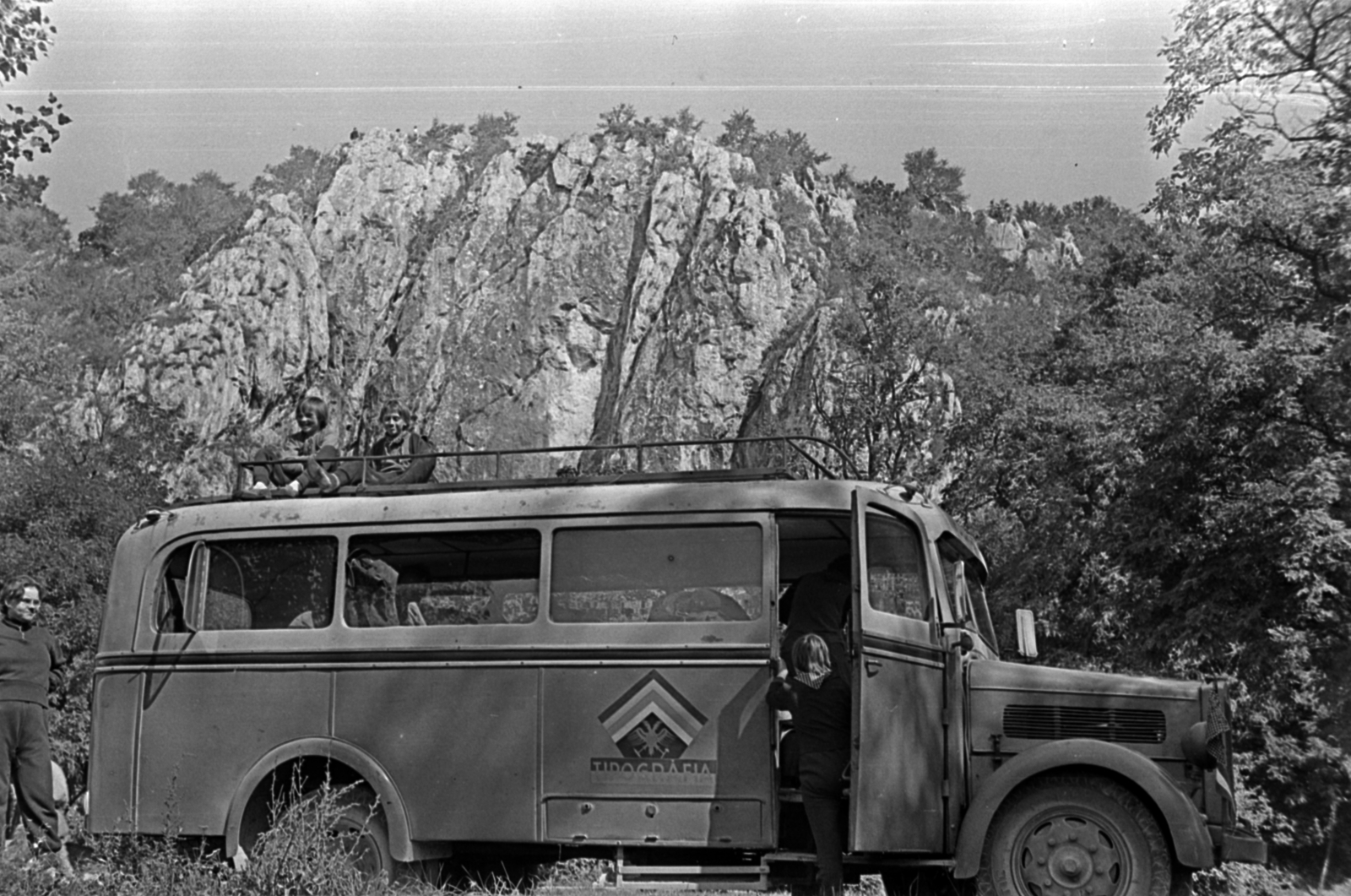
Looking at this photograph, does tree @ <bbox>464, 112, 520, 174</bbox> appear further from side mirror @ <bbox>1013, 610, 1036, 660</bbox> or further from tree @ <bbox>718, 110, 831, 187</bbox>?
side mirror @ <bbox>1013, 610, 1036, 660</bbox>

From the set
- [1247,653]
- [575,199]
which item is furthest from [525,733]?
[575,199]

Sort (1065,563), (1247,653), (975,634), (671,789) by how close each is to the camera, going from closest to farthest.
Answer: (671,789) < (975,634) < (1247,653) < (1065,563)

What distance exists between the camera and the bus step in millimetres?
8469

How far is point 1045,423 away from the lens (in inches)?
1270

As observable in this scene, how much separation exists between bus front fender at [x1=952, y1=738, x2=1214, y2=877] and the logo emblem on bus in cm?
161

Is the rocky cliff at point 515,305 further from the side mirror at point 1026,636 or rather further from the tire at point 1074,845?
the tire at point 1074,845

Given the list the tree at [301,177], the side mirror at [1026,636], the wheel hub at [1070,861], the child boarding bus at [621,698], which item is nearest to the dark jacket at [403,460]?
the child boarding bus at [621,698]

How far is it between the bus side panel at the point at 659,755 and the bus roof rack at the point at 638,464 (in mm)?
1160

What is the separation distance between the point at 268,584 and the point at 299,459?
0.81 metres

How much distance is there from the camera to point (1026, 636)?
9.55 m

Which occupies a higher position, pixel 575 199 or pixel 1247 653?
pixel 575 199

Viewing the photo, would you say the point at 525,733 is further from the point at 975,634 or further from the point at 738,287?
the point at 738,287

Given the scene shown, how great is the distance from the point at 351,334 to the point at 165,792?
76.6 m

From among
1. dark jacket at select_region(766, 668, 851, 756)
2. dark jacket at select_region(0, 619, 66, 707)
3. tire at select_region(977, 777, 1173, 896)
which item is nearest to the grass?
dark jacket at select_region(0, 619, 66, 707)
